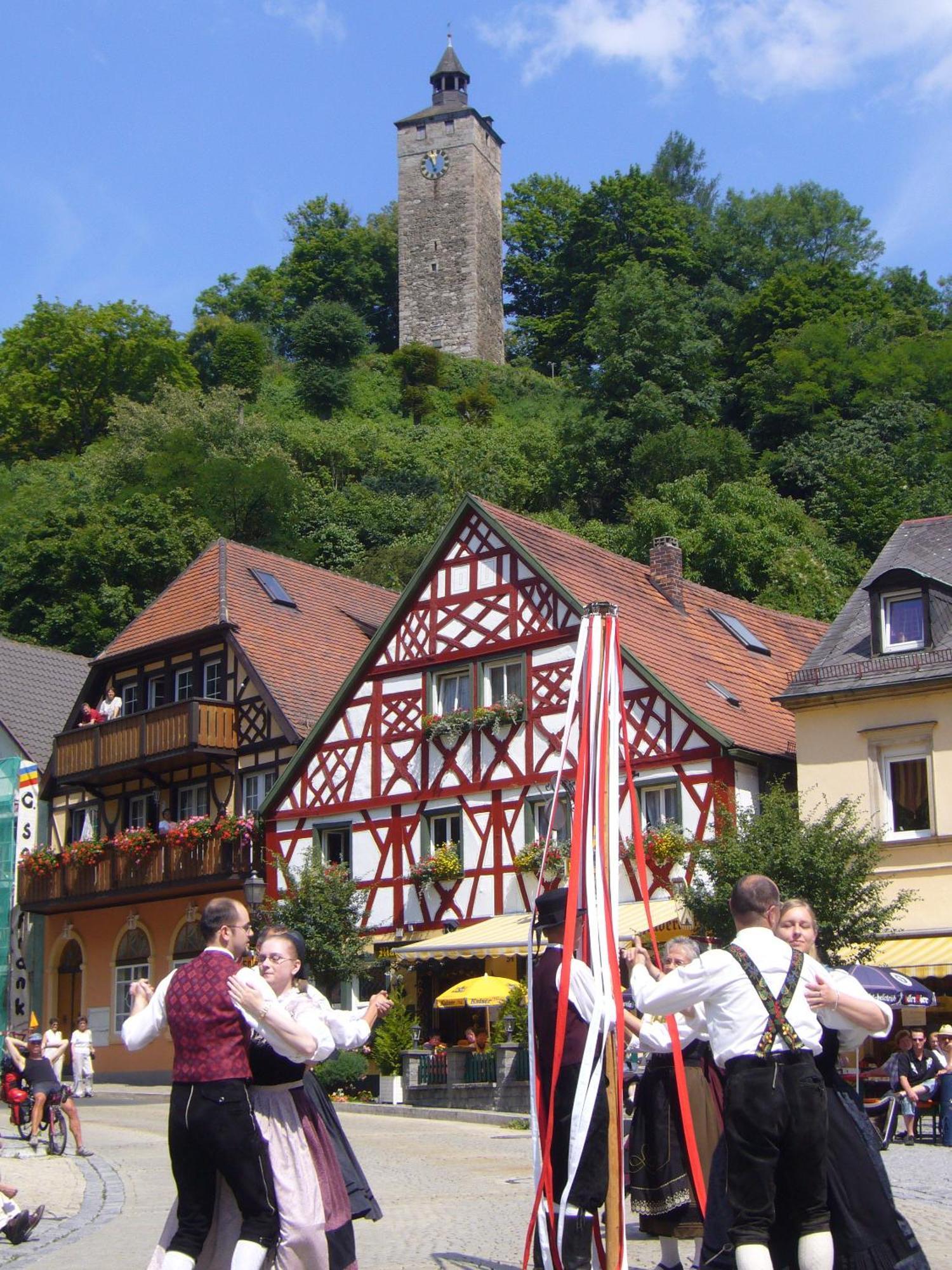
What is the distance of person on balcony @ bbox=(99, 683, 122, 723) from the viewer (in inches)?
1396

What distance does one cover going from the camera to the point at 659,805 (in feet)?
89.7

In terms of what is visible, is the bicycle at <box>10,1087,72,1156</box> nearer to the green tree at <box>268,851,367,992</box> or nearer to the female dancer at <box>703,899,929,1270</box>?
the green tree at <box>268,851,367,992</box>

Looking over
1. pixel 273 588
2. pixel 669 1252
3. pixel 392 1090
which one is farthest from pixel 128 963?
pixel 669 1252

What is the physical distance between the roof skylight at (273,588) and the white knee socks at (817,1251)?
30.5 m

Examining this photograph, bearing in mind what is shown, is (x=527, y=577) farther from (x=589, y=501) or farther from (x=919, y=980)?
(x=589, y=501)

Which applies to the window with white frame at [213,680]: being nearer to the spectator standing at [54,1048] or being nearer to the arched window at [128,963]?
the arched window at [128,963]

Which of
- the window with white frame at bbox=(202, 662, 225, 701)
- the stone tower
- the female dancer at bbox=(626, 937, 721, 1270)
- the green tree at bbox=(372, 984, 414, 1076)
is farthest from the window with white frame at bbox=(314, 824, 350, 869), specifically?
the stone tower

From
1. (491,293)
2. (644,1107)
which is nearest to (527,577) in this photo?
(644,1107)

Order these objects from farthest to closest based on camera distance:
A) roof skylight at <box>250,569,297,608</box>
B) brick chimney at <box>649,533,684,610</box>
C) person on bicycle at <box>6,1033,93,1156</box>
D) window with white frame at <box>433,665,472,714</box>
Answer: roof skylight at <box>250,569,297,608</box> → brick chimney at <box>649,533,684,610</box> → window with white frame at <box>433,665,472,714</box> → person on bicycle at <box>6,1033,93,1156</box>

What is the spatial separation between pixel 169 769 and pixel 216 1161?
Result: 28.1 metres

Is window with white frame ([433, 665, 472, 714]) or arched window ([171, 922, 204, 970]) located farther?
arched window ([171, 922, 204, 970])

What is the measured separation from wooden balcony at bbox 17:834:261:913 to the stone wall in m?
56.2

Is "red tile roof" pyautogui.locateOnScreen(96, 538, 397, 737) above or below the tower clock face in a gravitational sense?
below

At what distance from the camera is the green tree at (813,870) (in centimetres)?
2217
